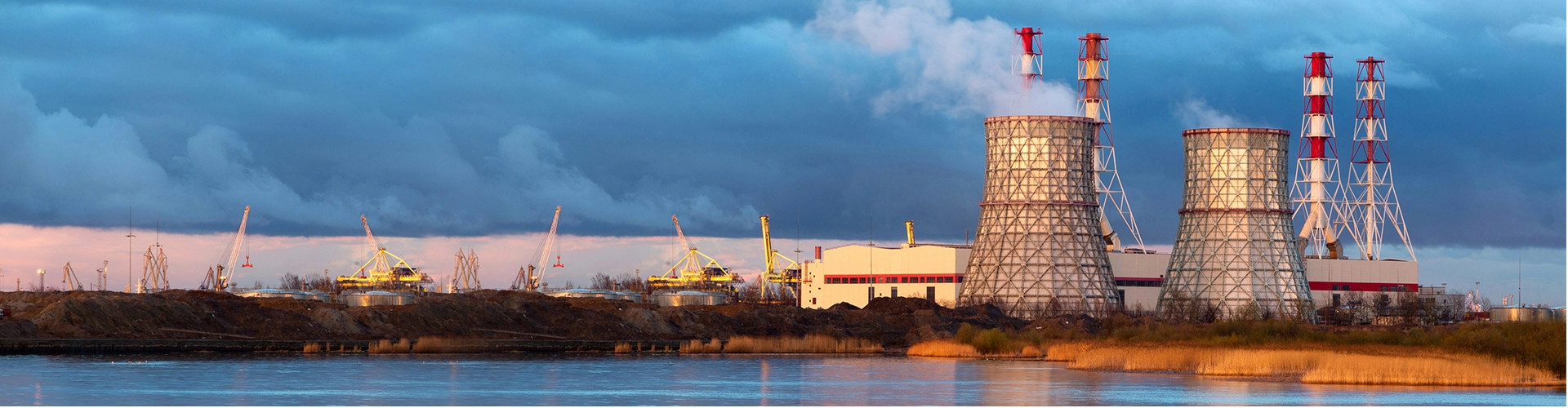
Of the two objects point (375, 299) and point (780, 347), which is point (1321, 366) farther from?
point (375, 299)

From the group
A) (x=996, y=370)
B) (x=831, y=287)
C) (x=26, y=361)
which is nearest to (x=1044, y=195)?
(x=831, y=287)

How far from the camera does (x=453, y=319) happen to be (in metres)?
103

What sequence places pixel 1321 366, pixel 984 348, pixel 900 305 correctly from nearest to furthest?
pixel 1321 366 < pixel 984 348 < pixel 900 305

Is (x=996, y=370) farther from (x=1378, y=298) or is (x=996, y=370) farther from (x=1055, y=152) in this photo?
(x=1378, y=298)

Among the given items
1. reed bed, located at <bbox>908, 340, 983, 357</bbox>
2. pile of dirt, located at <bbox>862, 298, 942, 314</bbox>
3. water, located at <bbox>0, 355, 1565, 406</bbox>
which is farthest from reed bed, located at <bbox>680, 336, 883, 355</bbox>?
pile of dirt, located at <bbox>862, 298, 942, 314</bbox>

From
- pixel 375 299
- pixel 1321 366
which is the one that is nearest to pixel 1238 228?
pixel 375 299

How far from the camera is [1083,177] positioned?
417 feet

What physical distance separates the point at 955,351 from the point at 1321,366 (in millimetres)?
27559

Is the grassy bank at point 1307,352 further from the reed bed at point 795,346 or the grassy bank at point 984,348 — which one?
the reed bed at point 795,346

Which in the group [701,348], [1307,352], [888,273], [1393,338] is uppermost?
[888,273]

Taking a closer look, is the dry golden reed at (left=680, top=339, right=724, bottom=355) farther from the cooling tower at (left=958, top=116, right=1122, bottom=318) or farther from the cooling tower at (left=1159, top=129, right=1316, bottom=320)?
the cooling tower at (left=1159, top=129, right=1316, bottom=320)

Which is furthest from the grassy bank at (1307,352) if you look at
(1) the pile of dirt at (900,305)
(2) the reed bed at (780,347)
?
(1) the pile of dirt at (900,305)

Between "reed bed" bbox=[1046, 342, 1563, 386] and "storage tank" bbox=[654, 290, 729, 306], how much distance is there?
63.6 meters

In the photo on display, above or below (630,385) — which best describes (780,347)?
above
